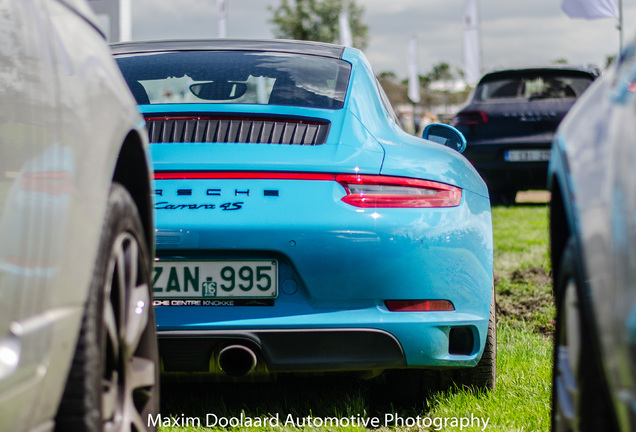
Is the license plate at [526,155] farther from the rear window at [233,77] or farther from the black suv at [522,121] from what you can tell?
the rear window at [233,77]

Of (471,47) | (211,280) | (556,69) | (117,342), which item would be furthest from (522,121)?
(471,47)

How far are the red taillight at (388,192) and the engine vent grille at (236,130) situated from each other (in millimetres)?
246

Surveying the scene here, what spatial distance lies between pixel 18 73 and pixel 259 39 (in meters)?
2.53

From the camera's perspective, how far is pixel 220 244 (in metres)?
→ 2.82

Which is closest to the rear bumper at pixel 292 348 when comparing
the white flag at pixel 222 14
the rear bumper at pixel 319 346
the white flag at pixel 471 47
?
the rear bumper at pixel 319 346

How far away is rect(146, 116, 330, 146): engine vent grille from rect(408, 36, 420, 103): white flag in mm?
34986

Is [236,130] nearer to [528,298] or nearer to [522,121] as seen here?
[528,298]

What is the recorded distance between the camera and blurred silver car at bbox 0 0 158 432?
151cm

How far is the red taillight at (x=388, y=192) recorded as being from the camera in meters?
2.90

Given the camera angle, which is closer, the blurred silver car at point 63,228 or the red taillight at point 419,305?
the blurred silver car at point 63,228

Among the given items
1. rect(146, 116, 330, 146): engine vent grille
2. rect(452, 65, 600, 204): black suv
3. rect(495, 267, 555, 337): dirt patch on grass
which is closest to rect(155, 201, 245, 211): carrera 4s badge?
rect(146, 116, 330, 146): engine vent grille

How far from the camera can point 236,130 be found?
3127 mm

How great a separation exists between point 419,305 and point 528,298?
103 inches

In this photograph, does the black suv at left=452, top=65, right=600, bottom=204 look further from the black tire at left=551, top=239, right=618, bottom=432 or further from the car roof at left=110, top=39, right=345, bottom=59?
the black tire at left=551, top=239, right=618, bottom=432
